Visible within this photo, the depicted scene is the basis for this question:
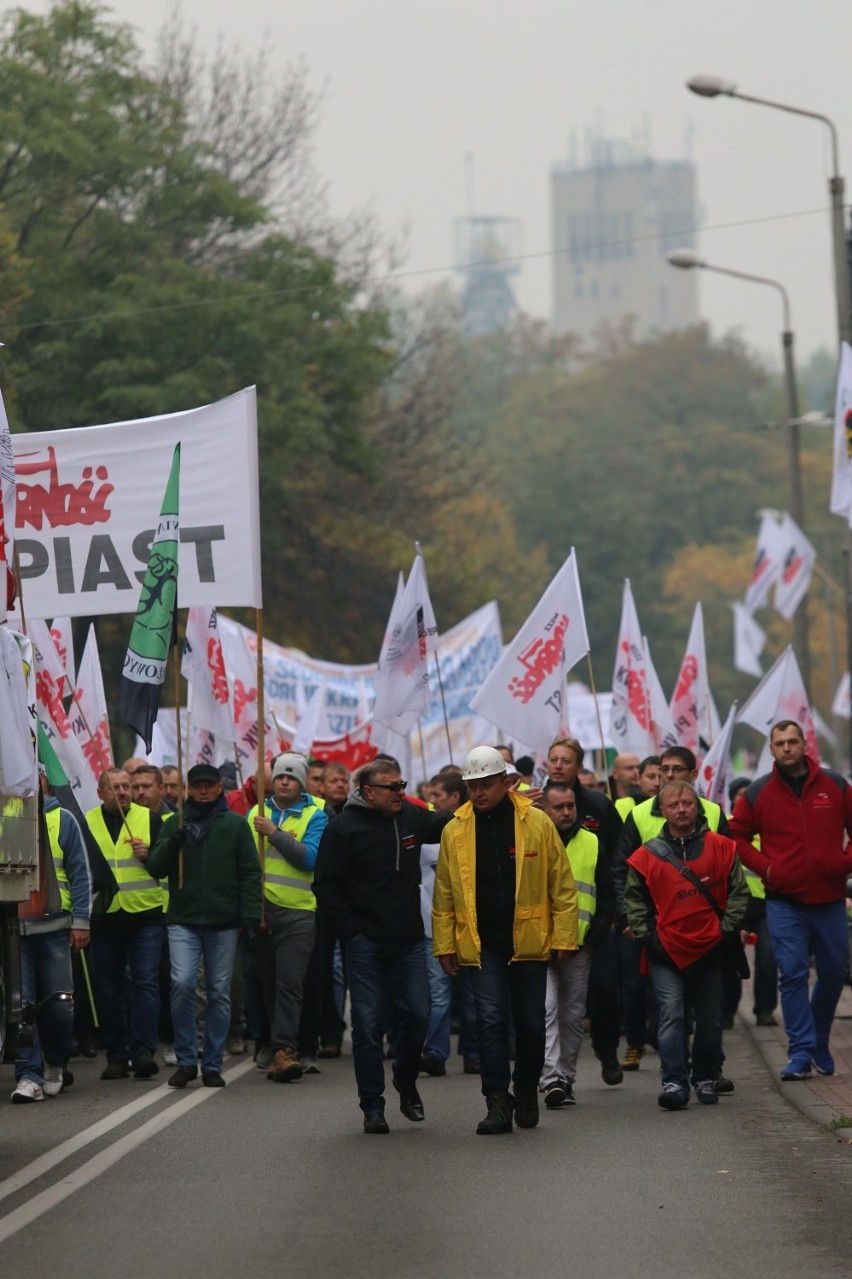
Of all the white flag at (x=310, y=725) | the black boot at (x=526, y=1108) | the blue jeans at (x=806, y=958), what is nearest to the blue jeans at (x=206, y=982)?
the black boot at (x=526, y=1108)

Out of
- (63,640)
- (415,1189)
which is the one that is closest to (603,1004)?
(415,1189)

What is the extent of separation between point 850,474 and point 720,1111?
6377 mm

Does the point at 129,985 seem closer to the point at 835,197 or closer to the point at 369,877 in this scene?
the point at 369,877

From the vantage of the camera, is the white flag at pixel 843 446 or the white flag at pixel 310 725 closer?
the white flag at pixel 843 446

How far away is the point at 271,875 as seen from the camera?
14.3m

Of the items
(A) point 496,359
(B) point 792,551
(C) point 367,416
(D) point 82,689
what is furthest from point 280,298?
(A) point 496,359

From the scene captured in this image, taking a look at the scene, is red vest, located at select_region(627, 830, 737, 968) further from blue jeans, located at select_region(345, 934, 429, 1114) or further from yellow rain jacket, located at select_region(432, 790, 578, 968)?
blue jeans, located at select_region(345, 934, 429, 1114)

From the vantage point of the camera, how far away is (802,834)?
13031mm

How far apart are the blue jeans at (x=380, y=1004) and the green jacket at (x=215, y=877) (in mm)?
1656

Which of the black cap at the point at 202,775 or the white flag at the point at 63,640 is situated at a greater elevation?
the white flag at the point at 63,640

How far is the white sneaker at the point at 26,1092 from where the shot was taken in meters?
12.7

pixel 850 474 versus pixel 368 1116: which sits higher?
pixel 850 474

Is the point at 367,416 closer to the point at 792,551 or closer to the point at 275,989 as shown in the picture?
the point at 792,551

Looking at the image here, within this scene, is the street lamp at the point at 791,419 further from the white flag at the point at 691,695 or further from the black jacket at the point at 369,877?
the black jacket at the point at 369,877
